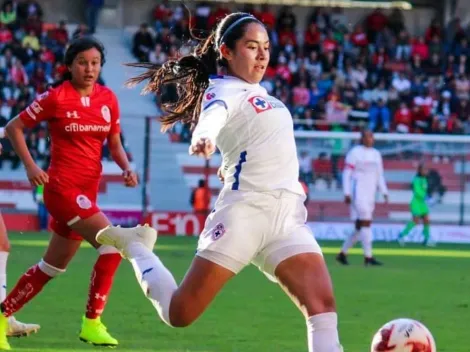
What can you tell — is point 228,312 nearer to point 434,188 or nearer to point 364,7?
point 434,188

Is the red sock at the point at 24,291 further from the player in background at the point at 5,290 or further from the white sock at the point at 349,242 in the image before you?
the white sock at the point at 349,242

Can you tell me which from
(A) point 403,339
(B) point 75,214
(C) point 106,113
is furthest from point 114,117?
(A) point 403,339

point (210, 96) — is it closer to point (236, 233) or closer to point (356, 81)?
point (236, 233)

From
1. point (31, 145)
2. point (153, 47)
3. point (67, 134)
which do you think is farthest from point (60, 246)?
point (153, 47)

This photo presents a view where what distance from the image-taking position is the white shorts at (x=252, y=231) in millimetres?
6574

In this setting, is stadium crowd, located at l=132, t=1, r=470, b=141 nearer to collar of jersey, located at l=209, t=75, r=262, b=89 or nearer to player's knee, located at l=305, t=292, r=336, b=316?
collar of jersey, located at l=209, t=75, r=262, b=89

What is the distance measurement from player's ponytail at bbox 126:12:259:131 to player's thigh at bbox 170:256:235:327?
46.9 inches

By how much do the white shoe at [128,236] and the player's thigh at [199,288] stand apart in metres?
0.66

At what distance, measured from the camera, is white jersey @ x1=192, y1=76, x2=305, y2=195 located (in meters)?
6.61

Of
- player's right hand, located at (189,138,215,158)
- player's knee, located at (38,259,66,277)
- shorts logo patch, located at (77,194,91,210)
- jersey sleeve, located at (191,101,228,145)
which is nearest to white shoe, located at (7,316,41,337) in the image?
player's knee, located at (38,259,66,277)

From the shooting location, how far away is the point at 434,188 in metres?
27.7

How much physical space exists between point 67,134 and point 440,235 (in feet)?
62.6

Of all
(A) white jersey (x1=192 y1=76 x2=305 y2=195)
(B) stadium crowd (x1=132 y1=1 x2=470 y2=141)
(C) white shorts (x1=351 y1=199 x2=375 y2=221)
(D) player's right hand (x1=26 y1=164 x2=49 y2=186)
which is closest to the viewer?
(A) white jersey (x1=192 y1=76 x2=305 y2=195)

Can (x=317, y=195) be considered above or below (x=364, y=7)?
below
